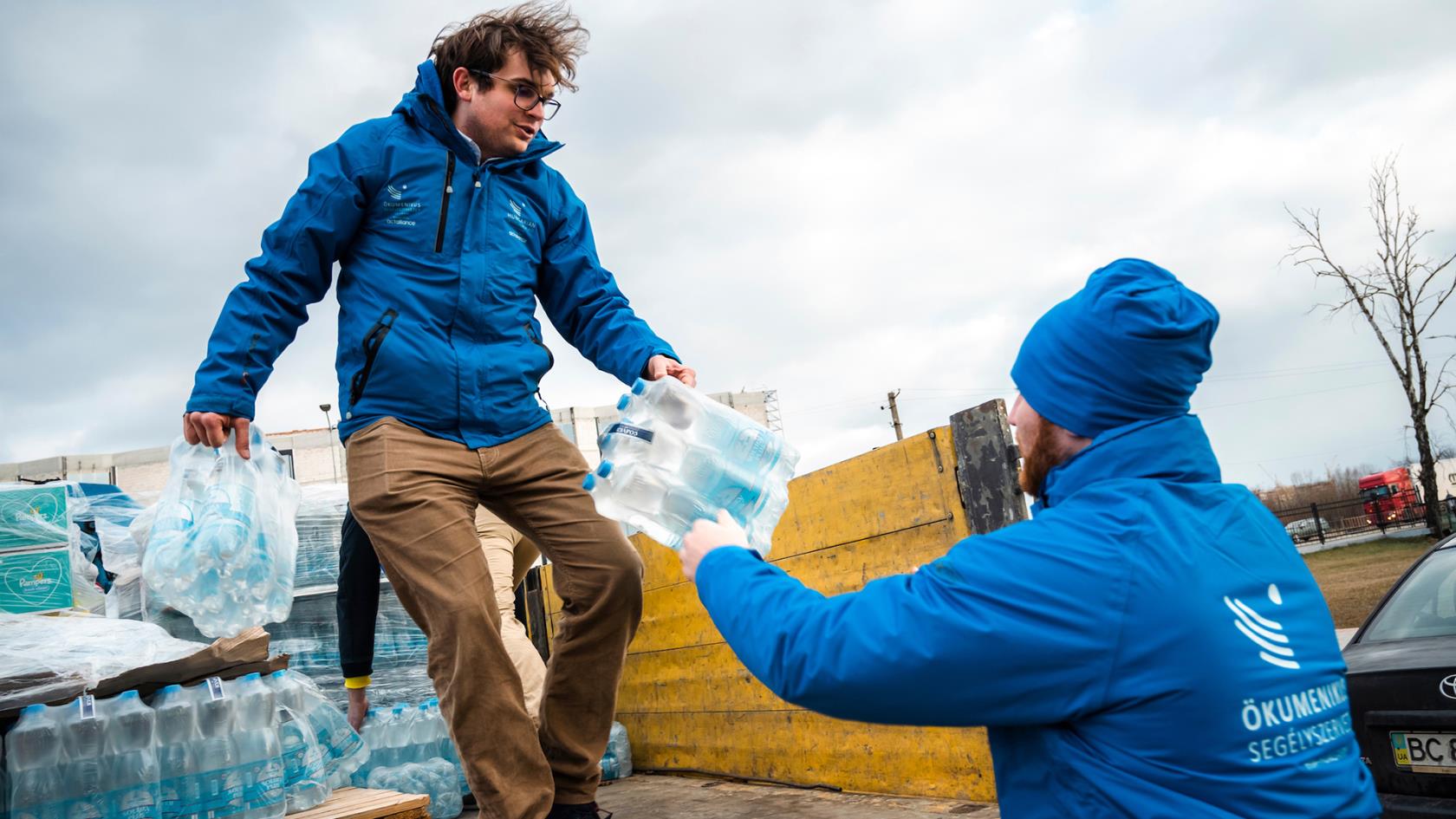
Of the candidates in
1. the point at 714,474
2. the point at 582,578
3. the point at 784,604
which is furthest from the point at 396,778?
the point at 784,604

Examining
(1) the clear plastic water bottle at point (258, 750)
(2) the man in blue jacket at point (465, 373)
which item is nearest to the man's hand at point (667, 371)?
(2) the man in blue jacket at point (465, 373)

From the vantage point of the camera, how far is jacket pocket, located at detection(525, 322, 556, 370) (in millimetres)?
3363

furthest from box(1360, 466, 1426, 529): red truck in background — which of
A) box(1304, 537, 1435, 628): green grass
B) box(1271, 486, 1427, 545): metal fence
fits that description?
box(1304, 537, 1435, 628): green grass

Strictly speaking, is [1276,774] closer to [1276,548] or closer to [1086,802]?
[1086,802]

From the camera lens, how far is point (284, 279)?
10.2 ft

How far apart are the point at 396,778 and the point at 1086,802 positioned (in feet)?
17.2

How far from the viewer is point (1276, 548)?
1.77 m

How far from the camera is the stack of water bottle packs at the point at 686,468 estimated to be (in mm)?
2541

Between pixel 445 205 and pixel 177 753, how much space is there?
7.15 feet

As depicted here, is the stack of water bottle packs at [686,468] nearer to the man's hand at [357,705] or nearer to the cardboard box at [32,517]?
the cardboard box at [32,517]

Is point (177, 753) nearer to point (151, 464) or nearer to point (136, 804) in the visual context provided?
point (136, 804)

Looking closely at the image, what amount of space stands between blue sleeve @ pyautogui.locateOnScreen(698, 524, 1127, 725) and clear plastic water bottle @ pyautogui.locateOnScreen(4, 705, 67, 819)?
116 inches

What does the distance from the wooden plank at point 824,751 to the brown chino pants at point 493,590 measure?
1.93 meters

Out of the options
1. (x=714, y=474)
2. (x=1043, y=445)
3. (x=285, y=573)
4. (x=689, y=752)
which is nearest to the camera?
(x=1043, y=445)
